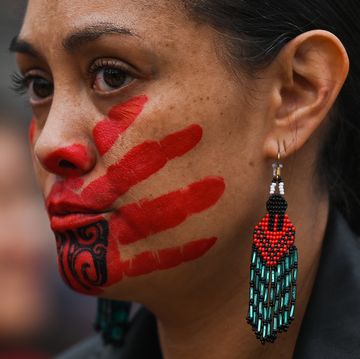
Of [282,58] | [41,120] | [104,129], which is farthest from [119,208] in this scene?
[282,58]

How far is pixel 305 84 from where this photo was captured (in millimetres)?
2785

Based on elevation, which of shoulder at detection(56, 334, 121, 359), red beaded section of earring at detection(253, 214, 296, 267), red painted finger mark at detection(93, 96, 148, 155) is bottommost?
shoulder at detection(56, 334, 121, 359)

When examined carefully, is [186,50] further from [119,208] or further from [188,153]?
[119,208]

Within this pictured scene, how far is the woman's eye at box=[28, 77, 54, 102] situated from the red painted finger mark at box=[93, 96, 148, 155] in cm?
33

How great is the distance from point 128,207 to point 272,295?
507mm

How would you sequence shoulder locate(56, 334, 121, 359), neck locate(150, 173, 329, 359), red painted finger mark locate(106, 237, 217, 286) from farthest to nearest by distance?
shoulder locate(56, 334, 121, 359)
neck locate(150, 173, 329, 359)
red painted finger mark locate(106, 237, 217, 286)

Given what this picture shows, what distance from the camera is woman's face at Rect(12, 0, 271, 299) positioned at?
268cm

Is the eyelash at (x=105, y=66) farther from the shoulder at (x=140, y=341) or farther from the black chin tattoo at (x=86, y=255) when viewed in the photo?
the shoulder at (x=140, y=341)

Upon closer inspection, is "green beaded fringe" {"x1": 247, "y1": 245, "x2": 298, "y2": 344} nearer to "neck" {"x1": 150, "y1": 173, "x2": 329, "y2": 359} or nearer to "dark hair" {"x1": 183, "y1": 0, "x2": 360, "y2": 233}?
"neck" {"x1": 150, "y1": 173, "x2": 329, "y2": 359}

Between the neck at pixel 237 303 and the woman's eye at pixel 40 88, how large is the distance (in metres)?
0.79

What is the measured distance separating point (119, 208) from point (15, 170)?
3.88 m

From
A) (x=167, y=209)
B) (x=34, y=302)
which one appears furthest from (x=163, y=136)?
(x=34, y=302)

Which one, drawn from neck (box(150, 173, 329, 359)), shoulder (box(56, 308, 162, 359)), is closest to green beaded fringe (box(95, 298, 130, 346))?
shoulder (box(56, 308, 162, 359))

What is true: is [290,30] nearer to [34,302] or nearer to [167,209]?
[167,209]
